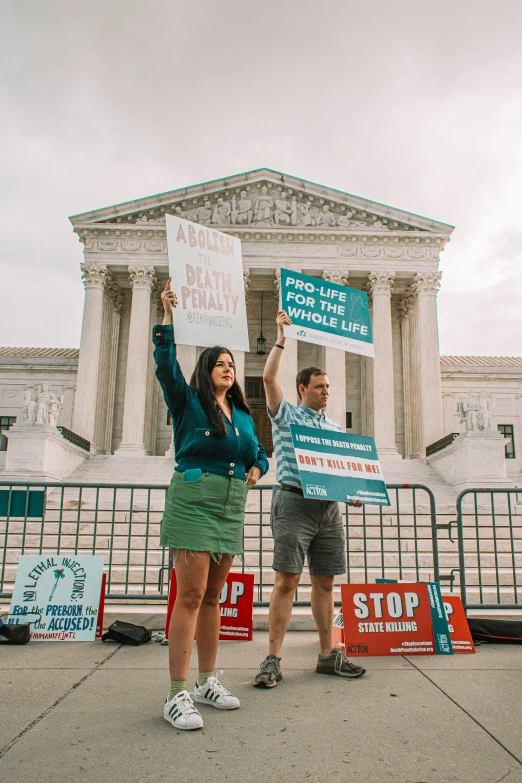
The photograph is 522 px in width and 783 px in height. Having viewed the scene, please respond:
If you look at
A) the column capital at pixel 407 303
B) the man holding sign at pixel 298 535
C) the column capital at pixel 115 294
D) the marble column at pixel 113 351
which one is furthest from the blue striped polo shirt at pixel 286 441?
the column capital at pixel 407 303

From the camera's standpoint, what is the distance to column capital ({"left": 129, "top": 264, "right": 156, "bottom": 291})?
28.1 m

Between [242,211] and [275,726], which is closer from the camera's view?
[275,726]

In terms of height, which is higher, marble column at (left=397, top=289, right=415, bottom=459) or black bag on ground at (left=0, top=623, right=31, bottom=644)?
marble column at (left=397, top=289, right=415, bottom=459)

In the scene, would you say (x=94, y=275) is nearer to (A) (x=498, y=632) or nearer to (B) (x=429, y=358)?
(B) (x=429, y=358)

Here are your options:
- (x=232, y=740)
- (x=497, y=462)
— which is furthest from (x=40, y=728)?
(x=497, y=462)

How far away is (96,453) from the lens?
27250 mm

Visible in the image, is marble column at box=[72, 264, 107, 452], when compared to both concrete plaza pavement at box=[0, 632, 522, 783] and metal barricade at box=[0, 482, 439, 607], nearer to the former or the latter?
metal barricade at box=[0, 482, 439, 607]

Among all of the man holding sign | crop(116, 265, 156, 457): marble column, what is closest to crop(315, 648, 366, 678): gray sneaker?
the man holding sign

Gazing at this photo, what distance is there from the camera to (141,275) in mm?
28062

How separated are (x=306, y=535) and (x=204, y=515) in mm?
1280

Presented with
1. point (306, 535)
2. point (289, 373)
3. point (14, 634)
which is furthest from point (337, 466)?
point (289, 373)

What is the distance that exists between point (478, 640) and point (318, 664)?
2256 mm

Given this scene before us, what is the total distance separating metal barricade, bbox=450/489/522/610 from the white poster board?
13.1 ft

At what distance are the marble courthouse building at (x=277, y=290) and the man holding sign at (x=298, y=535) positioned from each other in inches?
830
